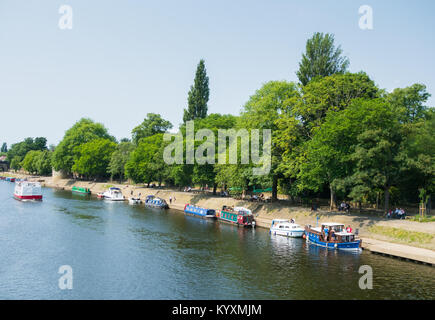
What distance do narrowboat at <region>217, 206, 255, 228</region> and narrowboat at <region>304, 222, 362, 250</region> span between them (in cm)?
1544

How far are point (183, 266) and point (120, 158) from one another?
110276mm

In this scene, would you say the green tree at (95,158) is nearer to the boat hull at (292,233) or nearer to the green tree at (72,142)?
the green tree at (72,142)

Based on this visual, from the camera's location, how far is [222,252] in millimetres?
47094

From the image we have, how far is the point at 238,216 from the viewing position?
69.4 metres

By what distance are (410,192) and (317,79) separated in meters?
29.6

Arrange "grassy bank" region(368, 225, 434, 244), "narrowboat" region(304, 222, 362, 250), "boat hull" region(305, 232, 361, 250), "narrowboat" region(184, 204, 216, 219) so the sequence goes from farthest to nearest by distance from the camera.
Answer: "narrowboat" region(184, 204, 216, 219) < "narrowboat" region(304, 222, 362, 250) < "boat hull" region(305, 232, 361, 250) < "grassy bank" region(368, 225, 434, 244)


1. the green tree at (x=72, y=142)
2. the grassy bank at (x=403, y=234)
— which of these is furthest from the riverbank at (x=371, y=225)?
the green tree at (x=72, y=142)

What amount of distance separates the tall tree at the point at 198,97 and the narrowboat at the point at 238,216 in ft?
179

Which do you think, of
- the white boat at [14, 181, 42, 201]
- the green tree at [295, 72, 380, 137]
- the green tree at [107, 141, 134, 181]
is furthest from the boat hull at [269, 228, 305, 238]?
the green tree at [107, 141, 134, 181]

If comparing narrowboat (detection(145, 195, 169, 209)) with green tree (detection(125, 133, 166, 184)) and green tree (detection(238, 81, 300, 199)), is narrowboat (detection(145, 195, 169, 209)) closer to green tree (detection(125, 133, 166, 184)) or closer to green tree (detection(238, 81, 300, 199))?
green tree (detection(125, 133, 166, 184))

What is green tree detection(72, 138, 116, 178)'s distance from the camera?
15400 cm

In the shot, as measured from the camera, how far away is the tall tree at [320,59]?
82.6 metres
